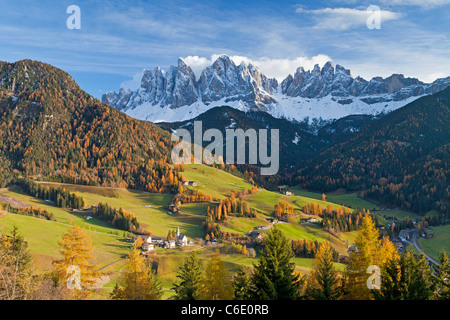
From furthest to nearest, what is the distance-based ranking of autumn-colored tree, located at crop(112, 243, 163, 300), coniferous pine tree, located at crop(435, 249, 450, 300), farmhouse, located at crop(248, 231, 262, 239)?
farmhouse, located at crop(248, 231, 262, 239) < autumn-colored tree, located at crop(112, 243, 163, 300) < coniferous pine tree, located at crop(435, 249, 450, 300)

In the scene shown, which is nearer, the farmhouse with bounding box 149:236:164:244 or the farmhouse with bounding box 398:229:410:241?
the farmhouse with bounding box 149:236:164:244

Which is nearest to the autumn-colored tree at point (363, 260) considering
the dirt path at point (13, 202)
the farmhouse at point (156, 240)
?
the farmhouse at point (156, 240)

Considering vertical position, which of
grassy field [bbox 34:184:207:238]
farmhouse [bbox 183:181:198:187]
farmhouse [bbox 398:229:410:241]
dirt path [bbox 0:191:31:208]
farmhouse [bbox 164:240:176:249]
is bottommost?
farmhouse [bbox 398:229:410:241]

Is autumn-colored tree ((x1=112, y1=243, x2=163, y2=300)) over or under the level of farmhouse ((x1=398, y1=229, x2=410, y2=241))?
over

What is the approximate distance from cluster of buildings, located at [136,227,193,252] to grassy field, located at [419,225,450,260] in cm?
9007

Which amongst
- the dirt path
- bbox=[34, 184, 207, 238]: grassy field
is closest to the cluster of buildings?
bbox=[34, 184, 207, 238]: grassy field

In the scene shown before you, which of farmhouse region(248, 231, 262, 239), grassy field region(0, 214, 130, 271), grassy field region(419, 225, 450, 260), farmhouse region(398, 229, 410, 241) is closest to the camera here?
grassy field region(0, 214, 130, 271)

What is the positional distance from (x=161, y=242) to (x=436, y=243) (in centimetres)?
11107

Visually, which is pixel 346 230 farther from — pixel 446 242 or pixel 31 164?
pixel 31 164

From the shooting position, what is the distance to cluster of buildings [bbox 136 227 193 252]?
301 ft

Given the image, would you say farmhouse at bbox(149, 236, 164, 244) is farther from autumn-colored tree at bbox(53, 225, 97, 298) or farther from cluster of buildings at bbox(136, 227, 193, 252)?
autumn-colored tree at bbox(53, 225, 97, 298)

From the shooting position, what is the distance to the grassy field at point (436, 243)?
112 metres
